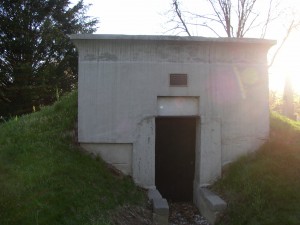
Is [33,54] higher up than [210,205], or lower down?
higher up

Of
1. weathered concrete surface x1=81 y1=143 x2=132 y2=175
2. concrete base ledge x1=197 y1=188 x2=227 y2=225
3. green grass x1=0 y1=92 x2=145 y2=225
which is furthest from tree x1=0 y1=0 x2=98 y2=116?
concrete base ledge x1=197 y1=188 x2=227 y2=225

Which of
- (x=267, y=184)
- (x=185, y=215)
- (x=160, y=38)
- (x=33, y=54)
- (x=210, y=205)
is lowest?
(x=185, y=215)

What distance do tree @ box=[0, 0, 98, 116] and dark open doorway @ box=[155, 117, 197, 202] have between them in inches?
537

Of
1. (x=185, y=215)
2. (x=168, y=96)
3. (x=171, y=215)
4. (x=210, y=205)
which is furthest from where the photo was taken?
(x=168, y=96)

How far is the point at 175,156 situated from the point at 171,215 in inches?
88.7

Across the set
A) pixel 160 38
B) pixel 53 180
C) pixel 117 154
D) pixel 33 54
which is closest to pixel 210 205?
pixel 117 154

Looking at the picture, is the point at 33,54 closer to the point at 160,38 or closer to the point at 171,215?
the point at 160,38

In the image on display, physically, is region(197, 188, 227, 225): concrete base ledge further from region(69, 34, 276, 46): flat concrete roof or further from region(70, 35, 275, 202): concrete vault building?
region(69, 34, 276, 46): flat concrete roof

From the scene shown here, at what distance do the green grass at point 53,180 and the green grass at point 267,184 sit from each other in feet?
6.78

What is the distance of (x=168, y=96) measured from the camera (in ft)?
31.2

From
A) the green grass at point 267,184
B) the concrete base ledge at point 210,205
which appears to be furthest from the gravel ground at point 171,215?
the green grass at point 267,184

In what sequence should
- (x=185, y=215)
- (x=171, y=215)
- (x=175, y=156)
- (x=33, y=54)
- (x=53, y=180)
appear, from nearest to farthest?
(x=53, y=180) → (x=171, y=215) → (x=185, y=215) → (x=175, y=156) → (x=33, y=54)

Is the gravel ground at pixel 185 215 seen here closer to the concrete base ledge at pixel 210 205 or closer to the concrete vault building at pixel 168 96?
the concrete base ledge at pixel 210 205

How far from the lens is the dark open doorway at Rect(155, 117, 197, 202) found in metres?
10.9
